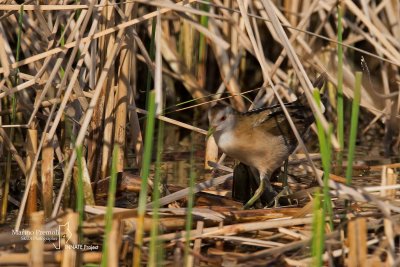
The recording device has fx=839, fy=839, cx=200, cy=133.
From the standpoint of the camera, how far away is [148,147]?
264 centimetres

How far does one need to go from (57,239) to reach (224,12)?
2.08m

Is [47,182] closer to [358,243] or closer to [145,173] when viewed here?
[145,173]

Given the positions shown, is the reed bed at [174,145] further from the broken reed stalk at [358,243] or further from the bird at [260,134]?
the bird at [260,134]

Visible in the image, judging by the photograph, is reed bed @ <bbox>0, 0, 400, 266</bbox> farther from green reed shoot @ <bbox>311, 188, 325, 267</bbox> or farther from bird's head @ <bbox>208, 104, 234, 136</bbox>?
bird's head @ <bbox>208, 104, 234, 136</bbox>

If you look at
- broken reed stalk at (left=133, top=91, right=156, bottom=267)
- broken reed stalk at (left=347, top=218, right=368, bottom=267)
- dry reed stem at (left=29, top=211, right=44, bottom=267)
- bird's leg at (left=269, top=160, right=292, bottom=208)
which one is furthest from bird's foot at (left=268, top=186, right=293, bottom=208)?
dry reed stem at (left=29, top=211, right=44, bottom=267)

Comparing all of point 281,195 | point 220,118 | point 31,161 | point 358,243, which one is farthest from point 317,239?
point 31,161

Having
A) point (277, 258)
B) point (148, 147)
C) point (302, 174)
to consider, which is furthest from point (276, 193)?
point (148, 147)

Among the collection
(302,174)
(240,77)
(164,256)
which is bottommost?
(164,256)

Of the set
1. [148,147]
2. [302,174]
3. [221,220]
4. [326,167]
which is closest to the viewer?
[148,147]

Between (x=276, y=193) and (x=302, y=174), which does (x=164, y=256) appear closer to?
Result: (x=276, y=193)

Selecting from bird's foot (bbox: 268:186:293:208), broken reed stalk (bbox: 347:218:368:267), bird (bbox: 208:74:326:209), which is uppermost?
bird (bbox: 208:74:326:209)

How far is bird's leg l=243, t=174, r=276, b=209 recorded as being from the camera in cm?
394

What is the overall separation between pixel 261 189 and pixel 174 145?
1642mm

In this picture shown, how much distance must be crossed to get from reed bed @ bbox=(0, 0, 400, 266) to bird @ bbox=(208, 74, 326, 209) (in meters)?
0.14
